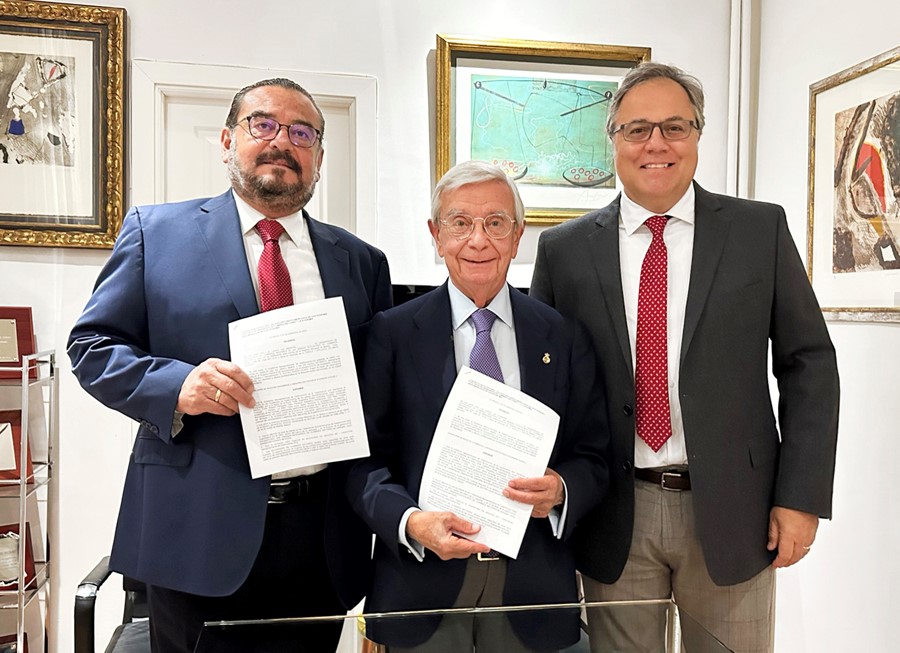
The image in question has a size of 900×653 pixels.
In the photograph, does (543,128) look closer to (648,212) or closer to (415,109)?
(415,109)

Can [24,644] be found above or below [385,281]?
below

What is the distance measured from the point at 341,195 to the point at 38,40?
1.24 metres

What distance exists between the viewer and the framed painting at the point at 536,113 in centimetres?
325

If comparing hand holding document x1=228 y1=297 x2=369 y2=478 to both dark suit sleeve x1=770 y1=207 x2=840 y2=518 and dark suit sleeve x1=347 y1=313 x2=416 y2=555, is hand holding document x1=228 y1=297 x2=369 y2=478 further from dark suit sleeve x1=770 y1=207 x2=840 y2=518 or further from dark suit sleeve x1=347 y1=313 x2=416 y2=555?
dark suit sleeve x1=770 y1=207 x2=840 y2=518

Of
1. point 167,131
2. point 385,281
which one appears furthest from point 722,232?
point 167,131

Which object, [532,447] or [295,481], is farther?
[295,481]

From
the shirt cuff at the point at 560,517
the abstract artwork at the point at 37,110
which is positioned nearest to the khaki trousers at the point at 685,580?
the shirt cuff at the point at 560,517

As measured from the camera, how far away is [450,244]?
165 cm

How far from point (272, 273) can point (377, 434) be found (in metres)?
0.42

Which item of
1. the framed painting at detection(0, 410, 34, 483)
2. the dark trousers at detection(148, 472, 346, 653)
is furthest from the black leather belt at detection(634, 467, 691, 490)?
the framed painting at detection(0, 410, 34, 483)

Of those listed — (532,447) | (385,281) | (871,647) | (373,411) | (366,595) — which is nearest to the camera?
(532,447)

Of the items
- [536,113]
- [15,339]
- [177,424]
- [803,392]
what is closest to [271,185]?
[177,424]

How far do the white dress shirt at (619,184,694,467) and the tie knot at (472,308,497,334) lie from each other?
0.32m

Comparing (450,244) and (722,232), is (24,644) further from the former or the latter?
(722,232)
